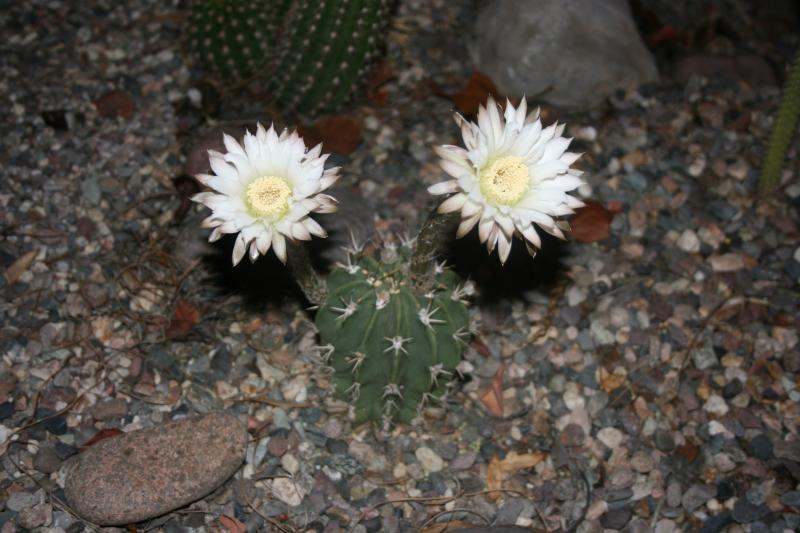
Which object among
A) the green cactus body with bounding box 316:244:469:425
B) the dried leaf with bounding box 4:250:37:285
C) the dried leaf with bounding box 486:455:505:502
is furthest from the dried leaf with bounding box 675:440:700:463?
the dried leaf with bounding box 4:250:37:285

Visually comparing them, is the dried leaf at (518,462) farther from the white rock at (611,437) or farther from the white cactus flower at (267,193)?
the white cactus flower at (267,193)

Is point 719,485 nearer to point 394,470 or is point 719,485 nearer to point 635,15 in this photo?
point 394,470

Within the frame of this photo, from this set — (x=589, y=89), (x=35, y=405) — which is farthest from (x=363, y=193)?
(x=35, y=405)

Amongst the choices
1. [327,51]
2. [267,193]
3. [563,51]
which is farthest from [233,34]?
[267,193]

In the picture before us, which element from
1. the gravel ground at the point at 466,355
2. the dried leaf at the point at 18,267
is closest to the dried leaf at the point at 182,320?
the gravel ground at the point at 466,355

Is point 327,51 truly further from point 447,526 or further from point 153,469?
point 447,526

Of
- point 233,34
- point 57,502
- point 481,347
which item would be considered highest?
point 233,34

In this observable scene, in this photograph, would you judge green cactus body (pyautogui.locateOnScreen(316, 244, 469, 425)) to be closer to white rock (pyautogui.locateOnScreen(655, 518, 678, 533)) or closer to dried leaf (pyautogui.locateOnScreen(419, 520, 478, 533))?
dried leaf (pyautogui.locateOnScreen(419, 520, 478, 533))
